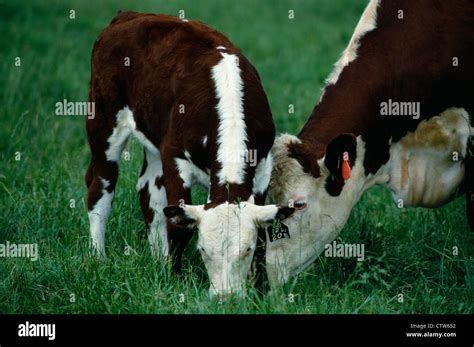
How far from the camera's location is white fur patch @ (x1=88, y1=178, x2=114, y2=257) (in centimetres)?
767

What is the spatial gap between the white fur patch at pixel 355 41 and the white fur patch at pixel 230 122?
0.77 metres

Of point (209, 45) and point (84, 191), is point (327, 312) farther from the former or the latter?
point (84, 191)

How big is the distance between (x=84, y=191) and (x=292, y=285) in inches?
113

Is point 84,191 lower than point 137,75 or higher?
lower

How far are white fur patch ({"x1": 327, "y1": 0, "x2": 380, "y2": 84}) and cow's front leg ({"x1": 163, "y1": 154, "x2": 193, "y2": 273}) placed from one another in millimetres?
1301

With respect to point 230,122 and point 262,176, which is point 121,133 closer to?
point 230,122

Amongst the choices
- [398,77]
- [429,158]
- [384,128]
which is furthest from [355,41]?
[429,158]

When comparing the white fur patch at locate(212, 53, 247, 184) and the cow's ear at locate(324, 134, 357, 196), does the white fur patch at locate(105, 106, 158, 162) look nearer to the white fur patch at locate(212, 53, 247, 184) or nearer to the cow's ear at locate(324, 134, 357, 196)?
the white fur patch at locate(212, 53, 247, 184)


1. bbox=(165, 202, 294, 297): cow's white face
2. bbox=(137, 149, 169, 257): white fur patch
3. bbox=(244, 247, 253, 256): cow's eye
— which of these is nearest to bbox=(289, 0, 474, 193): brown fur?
bbox=(165, 202, 294, 297): cow's white face

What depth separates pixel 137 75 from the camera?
7.41 m

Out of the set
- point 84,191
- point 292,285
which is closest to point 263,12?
point 84,191

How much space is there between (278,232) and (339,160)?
646mm

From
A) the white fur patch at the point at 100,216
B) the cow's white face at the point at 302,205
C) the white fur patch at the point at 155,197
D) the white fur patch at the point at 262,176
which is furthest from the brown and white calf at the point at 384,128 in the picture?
the white fur patch at the point at 100,216

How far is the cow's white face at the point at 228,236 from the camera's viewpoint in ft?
19.8
